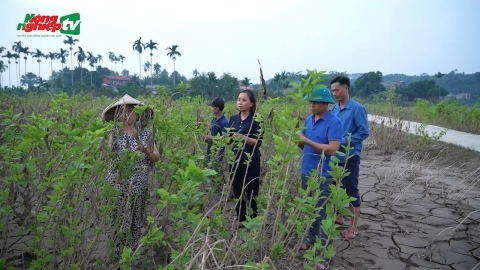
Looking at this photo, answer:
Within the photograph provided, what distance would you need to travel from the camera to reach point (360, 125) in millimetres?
2814

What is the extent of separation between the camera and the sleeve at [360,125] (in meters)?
2.80

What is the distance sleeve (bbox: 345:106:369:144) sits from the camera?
2.80m

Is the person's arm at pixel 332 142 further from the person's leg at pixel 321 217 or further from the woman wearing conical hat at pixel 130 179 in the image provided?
the woman wearing conical hat at pixel 130 179

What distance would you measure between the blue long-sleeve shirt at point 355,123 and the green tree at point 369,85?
43.6 meters

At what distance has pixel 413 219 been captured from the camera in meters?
3.80

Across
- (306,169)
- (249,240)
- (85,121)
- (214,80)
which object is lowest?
(249,240)

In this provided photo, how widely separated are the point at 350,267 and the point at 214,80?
111 ft

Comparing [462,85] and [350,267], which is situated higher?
[462,85]

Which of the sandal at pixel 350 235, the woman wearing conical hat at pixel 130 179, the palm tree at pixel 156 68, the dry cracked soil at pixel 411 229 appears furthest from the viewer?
the palm tree at pixel 156 68

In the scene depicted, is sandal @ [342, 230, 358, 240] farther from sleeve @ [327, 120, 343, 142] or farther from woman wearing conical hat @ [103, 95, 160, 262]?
woman wearing conical hat @ [103, 95, 160, 262]

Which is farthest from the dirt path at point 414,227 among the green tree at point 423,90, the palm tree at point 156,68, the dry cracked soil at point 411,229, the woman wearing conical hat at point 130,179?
the palm tree at point 156,68

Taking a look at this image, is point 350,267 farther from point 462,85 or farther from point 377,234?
point 462,85

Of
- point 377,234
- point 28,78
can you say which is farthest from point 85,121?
point 28,78

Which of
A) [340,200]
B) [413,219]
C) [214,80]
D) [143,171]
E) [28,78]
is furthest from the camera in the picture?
[28,78]
